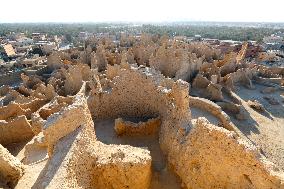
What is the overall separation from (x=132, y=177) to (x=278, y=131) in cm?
1413

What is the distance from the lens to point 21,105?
63.8 ft

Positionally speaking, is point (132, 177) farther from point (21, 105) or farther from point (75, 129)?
point (21, 105)

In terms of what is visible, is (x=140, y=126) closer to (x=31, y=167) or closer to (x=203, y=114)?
(x=31, y=167)

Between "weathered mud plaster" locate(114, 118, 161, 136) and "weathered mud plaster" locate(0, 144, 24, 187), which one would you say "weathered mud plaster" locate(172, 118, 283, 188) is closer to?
"weathered mud plaster" locate(114, 118, 161, 136)

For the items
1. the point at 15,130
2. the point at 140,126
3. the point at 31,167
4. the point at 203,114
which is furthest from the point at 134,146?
the point at 15,130

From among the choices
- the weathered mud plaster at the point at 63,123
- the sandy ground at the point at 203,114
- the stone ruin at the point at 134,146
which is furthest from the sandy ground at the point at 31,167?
the sandy ground at the point at 203,114

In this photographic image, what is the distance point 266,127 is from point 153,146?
11.6m

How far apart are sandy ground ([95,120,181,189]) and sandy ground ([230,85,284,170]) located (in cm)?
768

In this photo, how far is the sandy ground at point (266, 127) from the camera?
59.4 ft

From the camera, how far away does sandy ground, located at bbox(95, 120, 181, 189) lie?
10023 millimetres

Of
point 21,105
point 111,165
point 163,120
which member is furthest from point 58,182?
point 21,105

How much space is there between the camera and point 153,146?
11828mm

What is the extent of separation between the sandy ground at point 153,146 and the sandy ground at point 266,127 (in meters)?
7.68

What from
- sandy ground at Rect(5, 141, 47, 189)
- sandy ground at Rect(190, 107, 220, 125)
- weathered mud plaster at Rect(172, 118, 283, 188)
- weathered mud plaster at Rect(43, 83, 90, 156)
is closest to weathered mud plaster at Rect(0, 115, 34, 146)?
sandy ground at Rect(5, 141, 47, 189)
